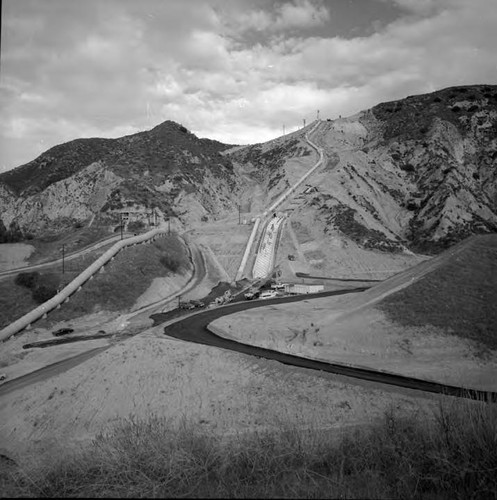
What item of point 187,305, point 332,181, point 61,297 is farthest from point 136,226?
point 332,181

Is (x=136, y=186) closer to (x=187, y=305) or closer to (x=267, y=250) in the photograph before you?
(x=267, y=250)

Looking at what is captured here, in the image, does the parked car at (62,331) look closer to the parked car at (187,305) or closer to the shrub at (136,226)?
the parked car at (187,305)

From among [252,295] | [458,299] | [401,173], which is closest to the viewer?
[458,299]

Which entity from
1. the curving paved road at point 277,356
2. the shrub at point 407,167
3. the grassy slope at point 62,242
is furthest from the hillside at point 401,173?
the grassy slope at point 62,242

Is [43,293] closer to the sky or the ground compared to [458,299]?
Answer: closer to the sky

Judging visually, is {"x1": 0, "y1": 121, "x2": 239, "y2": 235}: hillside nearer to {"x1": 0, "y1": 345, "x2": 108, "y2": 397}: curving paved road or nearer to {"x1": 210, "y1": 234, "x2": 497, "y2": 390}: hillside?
{"x1": 0, "y1": 345, "x2": 108, "y2": 397}: curving paved road
